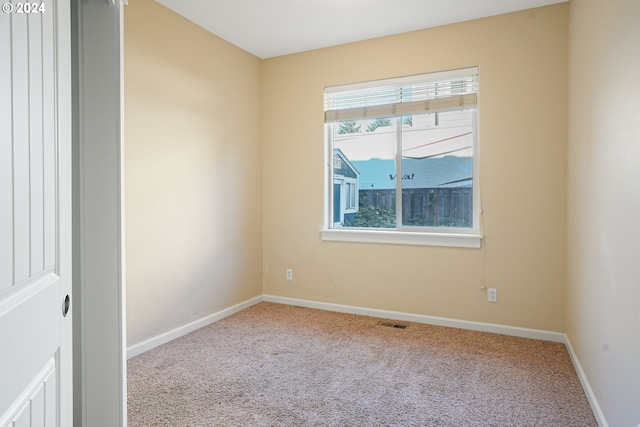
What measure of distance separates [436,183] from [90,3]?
291 centimetres

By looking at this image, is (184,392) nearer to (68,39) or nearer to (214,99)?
(68,39)

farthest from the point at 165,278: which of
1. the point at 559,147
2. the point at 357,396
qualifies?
the point at 559,147

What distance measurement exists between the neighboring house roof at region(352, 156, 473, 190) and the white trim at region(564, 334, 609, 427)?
58.7 inches

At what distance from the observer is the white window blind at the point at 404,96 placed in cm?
337

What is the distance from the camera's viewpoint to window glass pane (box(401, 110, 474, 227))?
11.3 ft

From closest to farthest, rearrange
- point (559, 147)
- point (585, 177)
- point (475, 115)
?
point (585, 177), point (559, 147), point (475, 115)

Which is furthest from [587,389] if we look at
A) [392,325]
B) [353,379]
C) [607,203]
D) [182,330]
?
[182,330]

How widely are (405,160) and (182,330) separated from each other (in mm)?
2488

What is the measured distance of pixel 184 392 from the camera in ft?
7.41

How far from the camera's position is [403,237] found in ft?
11.8

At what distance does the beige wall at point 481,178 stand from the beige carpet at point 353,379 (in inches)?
15.1

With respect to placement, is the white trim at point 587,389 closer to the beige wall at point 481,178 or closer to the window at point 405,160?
the beige wall at point 481,178

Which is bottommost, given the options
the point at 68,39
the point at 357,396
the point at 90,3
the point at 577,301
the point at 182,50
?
the point at 357,396

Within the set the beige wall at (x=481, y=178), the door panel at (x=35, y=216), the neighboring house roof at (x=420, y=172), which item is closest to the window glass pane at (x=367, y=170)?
the neighboring house roof at (x=420, y=172)
